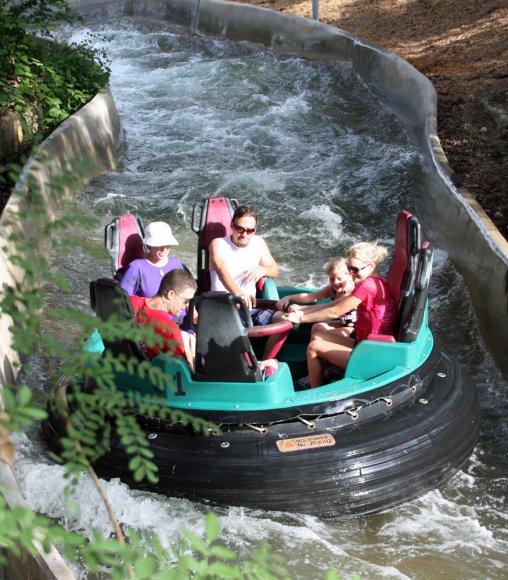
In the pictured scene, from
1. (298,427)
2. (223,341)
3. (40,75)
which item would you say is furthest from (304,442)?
(40,75)

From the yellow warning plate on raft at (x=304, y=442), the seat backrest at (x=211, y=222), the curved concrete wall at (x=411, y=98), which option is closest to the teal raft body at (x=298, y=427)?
the yellow warning plate on raft at (x=304, y=442)

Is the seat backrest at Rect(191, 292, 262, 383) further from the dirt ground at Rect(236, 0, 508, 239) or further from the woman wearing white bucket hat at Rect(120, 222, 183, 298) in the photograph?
the dirt ground at Rect(236, 0, 508, 239)

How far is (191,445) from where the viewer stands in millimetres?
4219

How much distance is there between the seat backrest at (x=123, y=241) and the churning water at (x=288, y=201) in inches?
40.1

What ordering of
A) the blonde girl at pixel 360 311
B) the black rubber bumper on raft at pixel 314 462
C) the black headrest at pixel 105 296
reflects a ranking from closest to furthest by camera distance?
1. the black rubber bumper on raft at pixel 314 462
2. the black headrest at pixel 105 296
3. the blonde girl at pixel 360 311

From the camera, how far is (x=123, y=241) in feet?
17.6

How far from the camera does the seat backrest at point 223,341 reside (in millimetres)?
4156

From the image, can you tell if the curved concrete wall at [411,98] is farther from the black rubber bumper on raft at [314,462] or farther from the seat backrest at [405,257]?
the black rubber bumper on raft at [314,462]

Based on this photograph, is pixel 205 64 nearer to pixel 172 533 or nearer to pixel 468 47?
pixel 468 47

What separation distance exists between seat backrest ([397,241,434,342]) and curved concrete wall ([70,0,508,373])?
58.5 inches

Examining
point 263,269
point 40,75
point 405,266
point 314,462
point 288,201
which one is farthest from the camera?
point 40,75

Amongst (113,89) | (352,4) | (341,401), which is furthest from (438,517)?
(352,4)

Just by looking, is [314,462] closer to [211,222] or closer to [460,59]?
[211,222]

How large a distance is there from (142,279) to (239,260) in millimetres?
591
